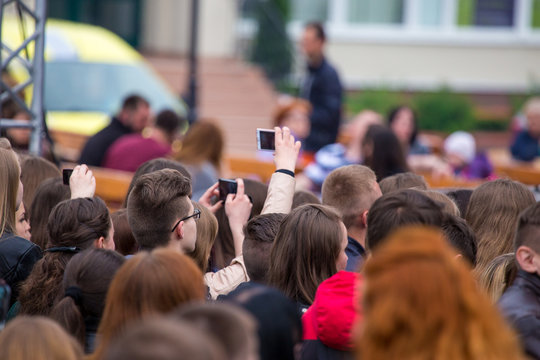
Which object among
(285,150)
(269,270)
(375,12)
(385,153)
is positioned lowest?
(269,270)

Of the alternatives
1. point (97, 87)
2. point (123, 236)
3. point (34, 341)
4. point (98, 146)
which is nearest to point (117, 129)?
point (98, 146)

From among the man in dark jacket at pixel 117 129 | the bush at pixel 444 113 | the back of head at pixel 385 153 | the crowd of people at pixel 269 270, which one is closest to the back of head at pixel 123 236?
the crowd of people at pixel 269 270

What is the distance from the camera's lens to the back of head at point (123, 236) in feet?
15.3

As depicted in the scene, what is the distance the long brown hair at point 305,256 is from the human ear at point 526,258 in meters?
0.84

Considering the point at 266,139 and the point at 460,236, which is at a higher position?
the point at 266,139

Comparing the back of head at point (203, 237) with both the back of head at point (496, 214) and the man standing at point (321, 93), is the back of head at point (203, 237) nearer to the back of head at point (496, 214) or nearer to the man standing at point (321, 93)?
the back of head at point (496, 214)

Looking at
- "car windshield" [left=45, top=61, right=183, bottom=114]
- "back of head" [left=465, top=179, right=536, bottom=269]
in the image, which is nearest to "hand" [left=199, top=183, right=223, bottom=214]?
"back of head" [left=465, top=179, right=536, bottom=269]

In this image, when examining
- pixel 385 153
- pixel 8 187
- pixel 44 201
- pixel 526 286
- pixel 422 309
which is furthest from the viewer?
pixel 385 153

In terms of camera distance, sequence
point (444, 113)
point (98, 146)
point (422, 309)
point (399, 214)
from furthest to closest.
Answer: point (444, 113)
point (98, 146)
point (399, 214)
point (422, 309)

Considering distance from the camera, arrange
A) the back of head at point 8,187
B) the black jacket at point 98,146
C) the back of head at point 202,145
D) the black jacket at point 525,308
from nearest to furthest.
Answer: the black jacket at point 525,308 < the back of head at point 8,187 < the back of head at point 202,145 < the black jacket at point 98,146

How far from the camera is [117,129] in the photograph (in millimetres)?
9875

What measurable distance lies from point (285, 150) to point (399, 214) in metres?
1.28

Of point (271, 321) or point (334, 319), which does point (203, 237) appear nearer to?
point (334, 319)

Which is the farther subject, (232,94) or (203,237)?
(232,94)
